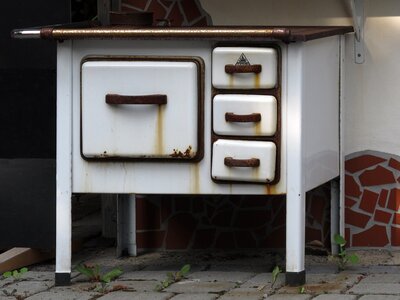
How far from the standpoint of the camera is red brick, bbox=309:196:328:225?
6414 millimetres

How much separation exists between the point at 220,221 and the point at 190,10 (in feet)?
3.62

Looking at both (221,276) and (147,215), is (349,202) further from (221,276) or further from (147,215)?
(147,215)

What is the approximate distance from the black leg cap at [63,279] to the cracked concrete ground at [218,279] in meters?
0.03

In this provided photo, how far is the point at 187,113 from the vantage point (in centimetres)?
543

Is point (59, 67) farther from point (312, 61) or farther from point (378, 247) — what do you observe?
point (378, 247)

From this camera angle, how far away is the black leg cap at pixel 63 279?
5671 mm

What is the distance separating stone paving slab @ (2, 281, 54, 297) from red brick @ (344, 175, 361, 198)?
Result: 1617 mm

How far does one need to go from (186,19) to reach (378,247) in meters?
1.53

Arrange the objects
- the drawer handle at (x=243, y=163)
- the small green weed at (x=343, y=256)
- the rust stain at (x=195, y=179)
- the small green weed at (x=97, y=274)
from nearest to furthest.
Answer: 1. the drawer handle at (x=243, y=163)
2. the rust stain at (x=195, y=179)
3. the small green weed at (x=97, y=274)
4. the small green weed at (x=343, y=256)

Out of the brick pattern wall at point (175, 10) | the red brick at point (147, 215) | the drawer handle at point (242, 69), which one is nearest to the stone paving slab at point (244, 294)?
the drawer handle at point (242, 69)

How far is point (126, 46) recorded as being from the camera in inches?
217

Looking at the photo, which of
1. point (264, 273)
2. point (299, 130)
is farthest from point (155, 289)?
point (299, 130)

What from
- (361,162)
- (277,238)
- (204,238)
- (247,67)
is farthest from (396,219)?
(247,67)

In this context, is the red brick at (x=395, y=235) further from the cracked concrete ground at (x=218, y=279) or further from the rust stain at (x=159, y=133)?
the rust stain at (x=159, y=133)
